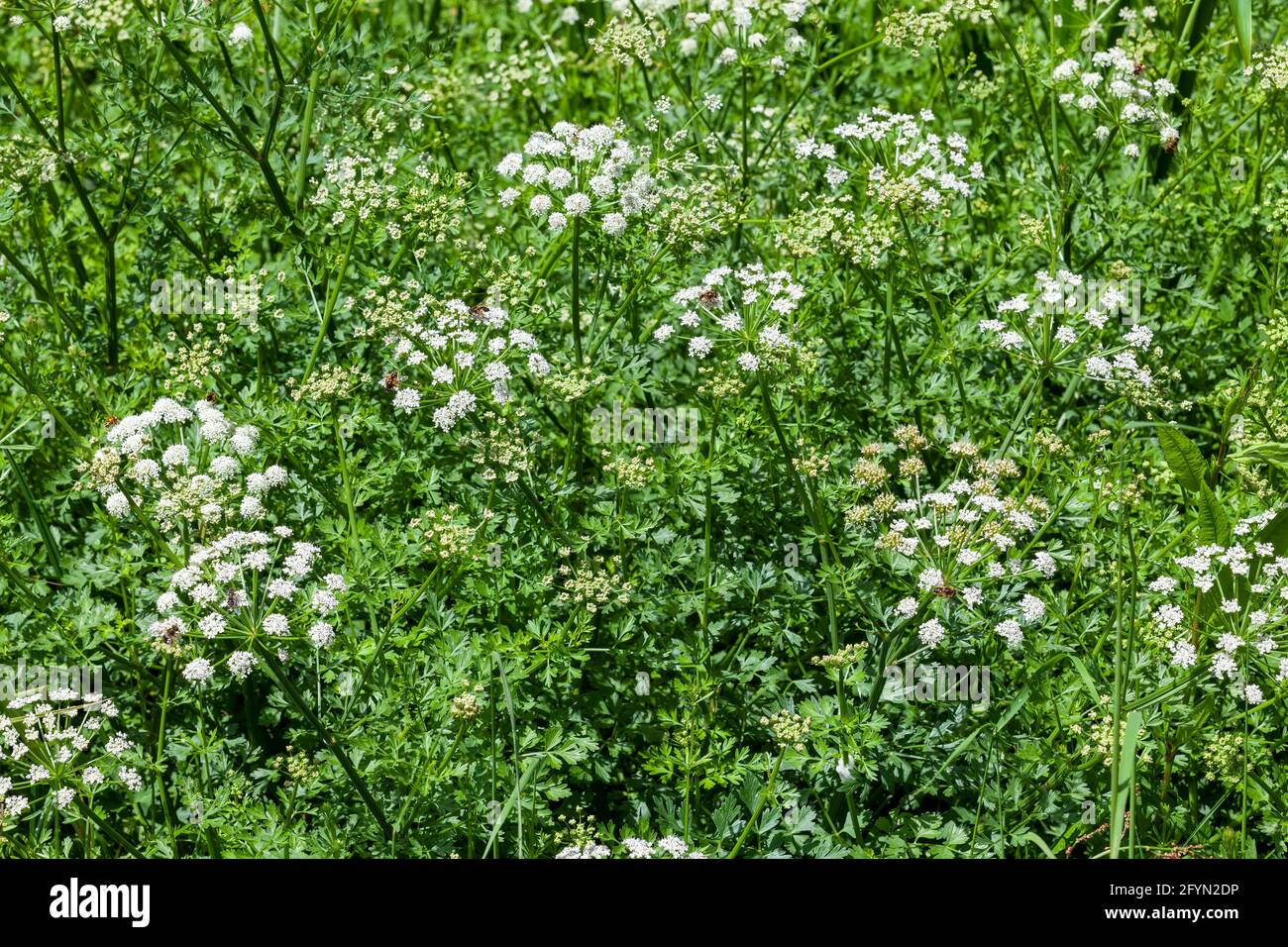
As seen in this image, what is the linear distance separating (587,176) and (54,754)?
127 inches

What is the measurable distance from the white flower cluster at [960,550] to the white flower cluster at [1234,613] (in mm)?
507

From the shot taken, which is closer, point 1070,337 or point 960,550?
point 960,550

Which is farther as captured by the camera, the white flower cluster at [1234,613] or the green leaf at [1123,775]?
the white flower cluster at [1234,613]

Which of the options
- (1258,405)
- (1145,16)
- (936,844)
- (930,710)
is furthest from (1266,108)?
(936,844)

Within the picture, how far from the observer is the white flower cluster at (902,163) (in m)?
6.09

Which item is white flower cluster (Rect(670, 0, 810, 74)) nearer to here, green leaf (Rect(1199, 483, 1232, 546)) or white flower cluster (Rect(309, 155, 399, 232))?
white flower cluster (Rect(309, 155, 399, 232))

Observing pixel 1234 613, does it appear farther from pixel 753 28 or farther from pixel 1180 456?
pixel 753 28

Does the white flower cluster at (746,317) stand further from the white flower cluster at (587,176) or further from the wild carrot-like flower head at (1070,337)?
the wild carrot-like flower head at (1070,337)

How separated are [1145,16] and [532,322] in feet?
13.5

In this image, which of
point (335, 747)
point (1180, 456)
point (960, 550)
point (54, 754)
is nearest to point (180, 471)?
point (54, 754)

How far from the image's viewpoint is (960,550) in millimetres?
5043

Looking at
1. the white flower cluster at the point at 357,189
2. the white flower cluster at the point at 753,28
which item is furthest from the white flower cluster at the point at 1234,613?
the white flower cluster at the point at 357,189

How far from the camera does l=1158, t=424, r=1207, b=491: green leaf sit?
18.2 ft

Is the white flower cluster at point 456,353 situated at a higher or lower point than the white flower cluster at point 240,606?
higher
